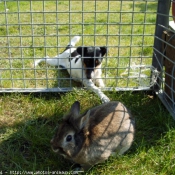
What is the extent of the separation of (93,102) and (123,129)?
0.80 metres

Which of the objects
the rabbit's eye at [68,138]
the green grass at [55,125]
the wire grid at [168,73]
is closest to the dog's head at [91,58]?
the green grass at [55,125]

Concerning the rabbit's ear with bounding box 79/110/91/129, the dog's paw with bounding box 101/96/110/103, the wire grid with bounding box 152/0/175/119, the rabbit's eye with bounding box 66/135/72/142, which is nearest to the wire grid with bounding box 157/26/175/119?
the wire grid with bounding box 152/0/175/119

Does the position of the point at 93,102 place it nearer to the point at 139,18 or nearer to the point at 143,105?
the point at 143,105

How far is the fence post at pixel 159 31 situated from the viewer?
3.19 m

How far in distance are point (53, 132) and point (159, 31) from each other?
1548 millimetres

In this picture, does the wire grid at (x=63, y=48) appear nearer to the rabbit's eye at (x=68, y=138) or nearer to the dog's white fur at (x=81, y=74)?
the dog's white fur at (x=81, y=74)

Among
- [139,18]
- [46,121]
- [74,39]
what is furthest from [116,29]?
[46,121]

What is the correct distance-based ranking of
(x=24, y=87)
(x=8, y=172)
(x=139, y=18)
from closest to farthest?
(x=8, y=172)
(x=24, y=87)
(x=139, y=18)

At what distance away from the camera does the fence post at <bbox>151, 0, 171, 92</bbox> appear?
10.5 feet

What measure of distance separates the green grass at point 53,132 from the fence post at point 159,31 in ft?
1.05

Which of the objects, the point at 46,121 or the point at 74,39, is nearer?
the point at 46,121

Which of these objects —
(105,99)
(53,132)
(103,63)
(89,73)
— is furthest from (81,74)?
(53,132)

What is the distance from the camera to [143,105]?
3.28 m

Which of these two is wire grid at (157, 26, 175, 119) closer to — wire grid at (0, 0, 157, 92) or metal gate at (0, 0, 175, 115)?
metal gate at (0, 0, 175, 115)
